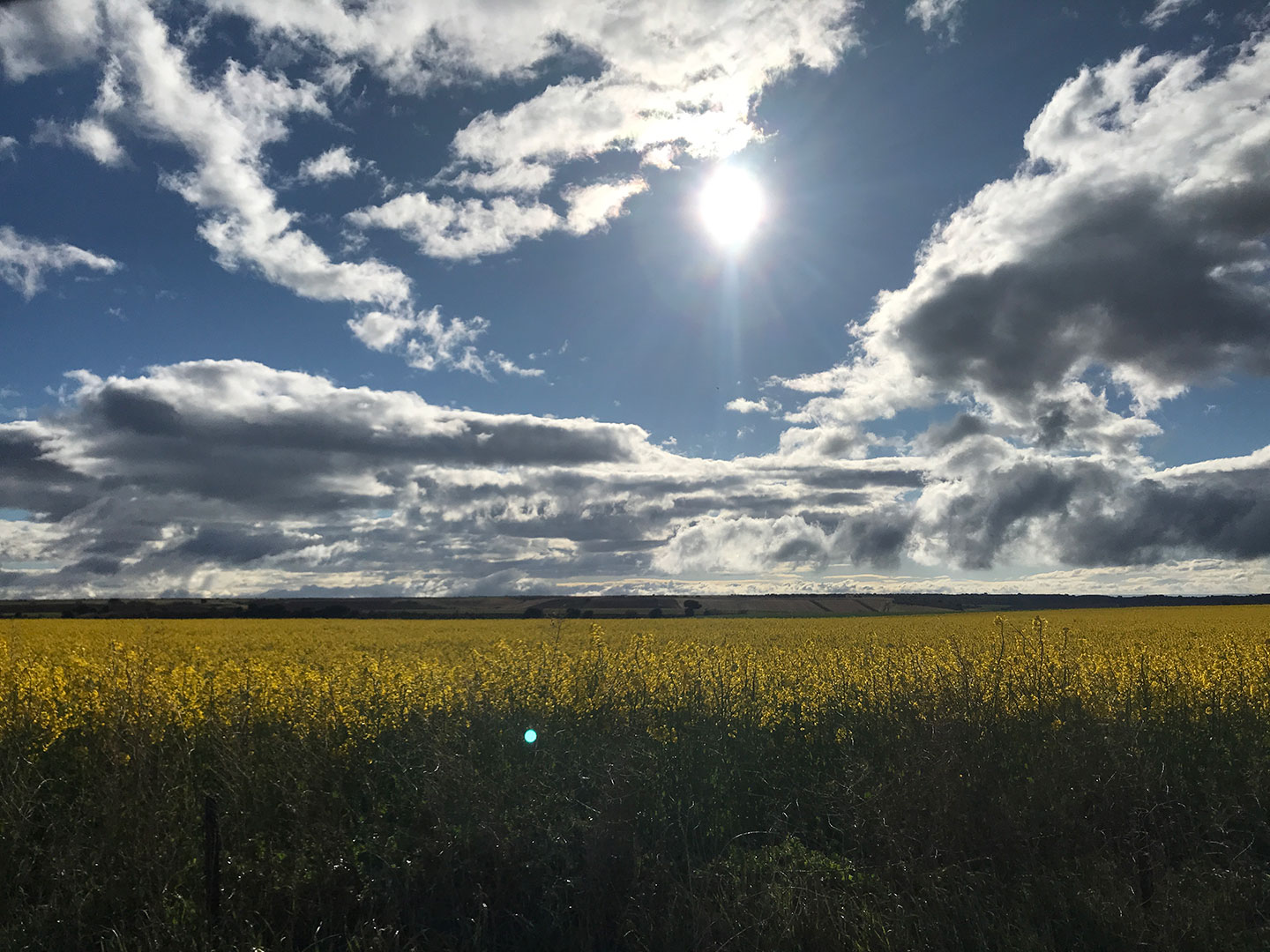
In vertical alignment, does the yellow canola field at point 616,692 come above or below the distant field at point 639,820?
above

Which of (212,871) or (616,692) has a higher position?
(616,692)

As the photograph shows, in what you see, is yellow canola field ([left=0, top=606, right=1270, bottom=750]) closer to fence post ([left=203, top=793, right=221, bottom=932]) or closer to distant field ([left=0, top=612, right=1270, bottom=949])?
distant field ([left=0, top=612, right=1270, bottom=949])

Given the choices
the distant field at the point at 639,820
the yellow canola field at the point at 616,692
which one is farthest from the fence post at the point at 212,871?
the yellow canola field at the point at 616,692

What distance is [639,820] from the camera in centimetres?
752

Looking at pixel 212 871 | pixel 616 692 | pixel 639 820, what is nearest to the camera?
pixel 212 871

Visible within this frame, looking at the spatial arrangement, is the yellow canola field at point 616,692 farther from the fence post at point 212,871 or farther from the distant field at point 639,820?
the fence post at point 212,871

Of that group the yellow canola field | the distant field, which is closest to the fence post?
the distant field

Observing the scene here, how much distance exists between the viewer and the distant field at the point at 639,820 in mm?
6137

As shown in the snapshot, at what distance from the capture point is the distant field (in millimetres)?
6137

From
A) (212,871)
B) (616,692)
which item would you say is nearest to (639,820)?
(616,692)

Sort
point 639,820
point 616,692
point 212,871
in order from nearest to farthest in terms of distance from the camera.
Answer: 1. point 212,871
2. point 639,820
3. point 616,692

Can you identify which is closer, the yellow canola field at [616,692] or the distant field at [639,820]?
the distant field at [639,820]

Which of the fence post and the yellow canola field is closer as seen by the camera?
the fence post

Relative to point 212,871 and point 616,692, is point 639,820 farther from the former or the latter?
point 212,871
